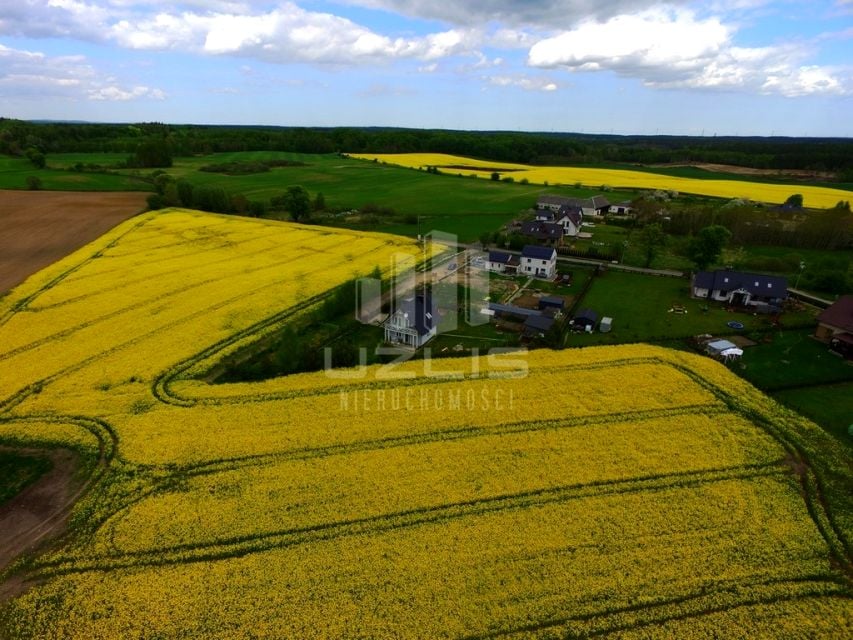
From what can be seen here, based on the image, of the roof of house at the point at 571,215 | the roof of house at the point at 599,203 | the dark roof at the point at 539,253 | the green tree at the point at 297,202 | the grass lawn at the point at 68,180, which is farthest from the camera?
the grass lawn at the point at 68,180

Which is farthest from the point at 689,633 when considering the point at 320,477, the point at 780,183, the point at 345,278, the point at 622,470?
the point at 780,183

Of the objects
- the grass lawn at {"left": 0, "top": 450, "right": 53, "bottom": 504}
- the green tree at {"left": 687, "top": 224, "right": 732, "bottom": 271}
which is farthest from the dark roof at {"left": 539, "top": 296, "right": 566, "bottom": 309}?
the grass lawn at {"left": 0, "top": 450, "right": 53, "bottom": 504}

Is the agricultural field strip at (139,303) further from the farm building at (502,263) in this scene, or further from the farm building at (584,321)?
the farm building at (584,321)

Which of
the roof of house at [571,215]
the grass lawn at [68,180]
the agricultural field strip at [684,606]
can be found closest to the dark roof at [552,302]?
the agricultural field strip at [684,606]

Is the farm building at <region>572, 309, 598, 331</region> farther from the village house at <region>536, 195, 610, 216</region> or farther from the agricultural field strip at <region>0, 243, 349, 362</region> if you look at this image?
the village house at <region>536, 195, 610, 216</region>

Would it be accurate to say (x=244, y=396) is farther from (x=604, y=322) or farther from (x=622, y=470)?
(x=604, y=322)
